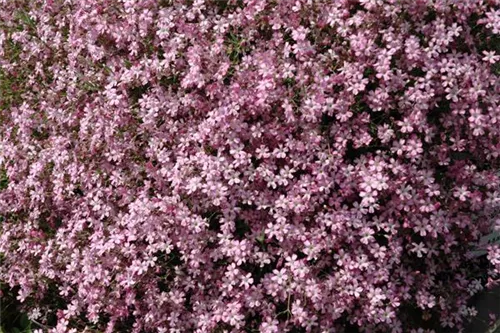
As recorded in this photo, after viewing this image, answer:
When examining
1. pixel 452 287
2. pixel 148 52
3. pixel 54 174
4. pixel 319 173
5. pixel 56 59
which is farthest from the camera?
pixel 56 59

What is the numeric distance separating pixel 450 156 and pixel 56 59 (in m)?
2.20

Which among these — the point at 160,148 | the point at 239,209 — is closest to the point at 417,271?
the point at 239,209

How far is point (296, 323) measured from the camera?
2.92 m

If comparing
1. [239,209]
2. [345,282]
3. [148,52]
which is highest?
[148,52]

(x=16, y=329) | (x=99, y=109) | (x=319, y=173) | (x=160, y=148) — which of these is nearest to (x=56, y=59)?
(x=99, y=109)

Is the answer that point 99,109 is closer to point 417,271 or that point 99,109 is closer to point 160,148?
point 160,148

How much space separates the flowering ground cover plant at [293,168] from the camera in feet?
9.38

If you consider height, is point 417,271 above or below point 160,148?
below

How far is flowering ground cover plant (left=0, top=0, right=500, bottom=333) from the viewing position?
113 inches

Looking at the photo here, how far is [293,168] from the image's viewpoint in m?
2.93

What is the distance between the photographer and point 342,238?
114 inches

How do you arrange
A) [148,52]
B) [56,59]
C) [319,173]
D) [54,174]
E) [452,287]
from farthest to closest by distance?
[56,59]
[54,174]
[148,52]
[452,287]
[319,173]

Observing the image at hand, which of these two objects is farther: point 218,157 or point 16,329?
point 16,329

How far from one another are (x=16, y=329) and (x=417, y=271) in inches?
83.9
